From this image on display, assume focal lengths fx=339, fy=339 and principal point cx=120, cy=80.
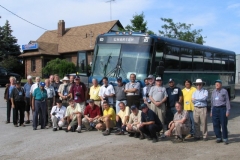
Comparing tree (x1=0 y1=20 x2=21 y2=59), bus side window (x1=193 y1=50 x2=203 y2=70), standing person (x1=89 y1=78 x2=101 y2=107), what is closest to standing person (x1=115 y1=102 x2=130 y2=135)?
standing person (x1=89 y1=78 x2=101 y2=107)

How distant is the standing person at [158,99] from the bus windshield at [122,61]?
1774 millimetres

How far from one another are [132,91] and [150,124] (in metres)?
1.83

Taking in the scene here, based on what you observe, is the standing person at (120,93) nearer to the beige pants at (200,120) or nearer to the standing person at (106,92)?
the standing person at (106,92)

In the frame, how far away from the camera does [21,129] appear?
39.0 feet

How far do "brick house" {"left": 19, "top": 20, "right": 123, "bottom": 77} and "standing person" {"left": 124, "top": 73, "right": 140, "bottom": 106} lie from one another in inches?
1182

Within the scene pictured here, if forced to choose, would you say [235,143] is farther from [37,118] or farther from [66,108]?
[37,118]

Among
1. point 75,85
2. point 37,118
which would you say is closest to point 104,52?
point 75,85

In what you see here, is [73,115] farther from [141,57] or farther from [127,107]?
[141,57]

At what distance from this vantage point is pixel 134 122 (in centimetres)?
1014

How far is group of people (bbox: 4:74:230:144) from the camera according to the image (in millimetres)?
9484

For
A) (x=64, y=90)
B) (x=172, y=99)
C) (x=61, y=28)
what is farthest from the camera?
(x=61, y=28)

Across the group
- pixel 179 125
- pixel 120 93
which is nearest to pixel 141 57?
pixel 120 93

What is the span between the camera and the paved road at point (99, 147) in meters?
7.88

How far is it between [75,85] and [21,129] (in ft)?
7.99
